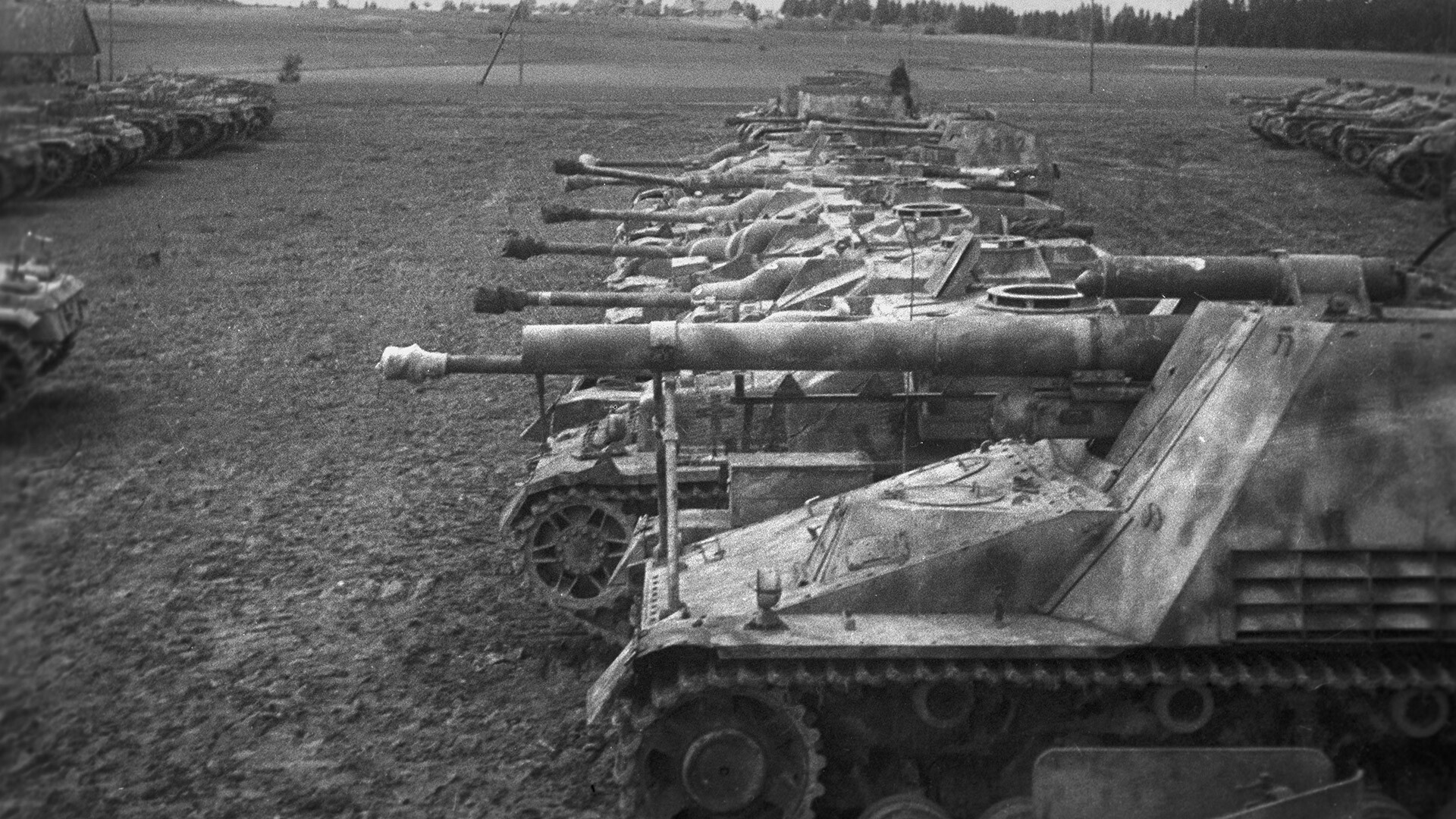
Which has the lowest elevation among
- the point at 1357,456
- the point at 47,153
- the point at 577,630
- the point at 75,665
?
the point at 577,630

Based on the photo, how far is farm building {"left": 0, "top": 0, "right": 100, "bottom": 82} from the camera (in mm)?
4078

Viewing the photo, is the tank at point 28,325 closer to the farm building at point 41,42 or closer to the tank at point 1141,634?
the farm building at point 41,42

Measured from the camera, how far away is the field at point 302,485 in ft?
17.2

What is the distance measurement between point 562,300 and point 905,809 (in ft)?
21.8

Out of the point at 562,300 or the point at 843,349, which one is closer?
the point at 843,349

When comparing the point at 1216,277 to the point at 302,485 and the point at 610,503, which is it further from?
the point at 302,485

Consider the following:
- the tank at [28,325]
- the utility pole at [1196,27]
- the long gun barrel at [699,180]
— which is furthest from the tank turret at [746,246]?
the tank at [28,325]

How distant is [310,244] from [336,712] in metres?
15.3

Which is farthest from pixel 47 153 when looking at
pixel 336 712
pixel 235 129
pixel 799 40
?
pixel 799 40

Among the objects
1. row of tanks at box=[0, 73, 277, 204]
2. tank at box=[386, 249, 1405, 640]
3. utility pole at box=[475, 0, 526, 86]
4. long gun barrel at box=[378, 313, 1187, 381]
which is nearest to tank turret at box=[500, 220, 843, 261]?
tank at box=[386, 249, 1405, 640]

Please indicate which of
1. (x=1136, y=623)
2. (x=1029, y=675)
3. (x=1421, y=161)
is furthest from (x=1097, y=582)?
(x=1421, y=161)

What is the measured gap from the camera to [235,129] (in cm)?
2620

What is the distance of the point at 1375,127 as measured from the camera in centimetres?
1055

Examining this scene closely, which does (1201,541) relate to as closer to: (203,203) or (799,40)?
(203,203)
